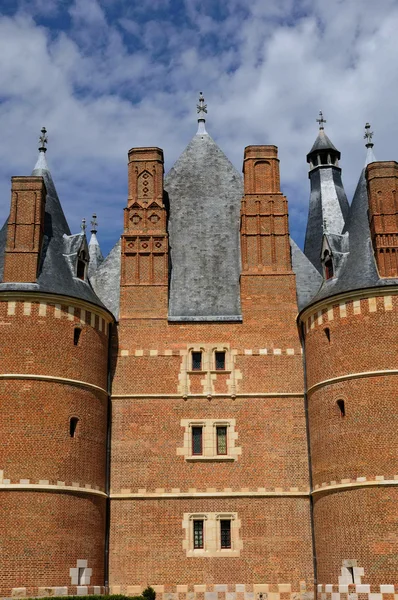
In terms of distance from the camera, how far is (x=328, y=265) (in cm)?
3091

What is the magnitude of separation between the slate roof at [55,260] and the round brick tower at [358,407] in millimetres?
9182

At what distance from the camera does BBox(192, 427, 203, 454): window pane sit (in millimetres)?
29125

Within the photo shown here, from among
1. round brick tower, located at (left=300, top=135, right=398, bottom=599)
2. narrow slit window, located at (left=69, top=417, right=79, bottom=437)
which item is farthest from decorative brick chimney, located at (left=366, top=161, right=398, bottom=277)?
narrow slit window, located at (left=69, top=417, right=79, bottom=437)

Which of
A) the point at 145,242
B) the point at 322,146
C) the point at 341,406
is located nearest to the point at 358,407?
the point at 341,406

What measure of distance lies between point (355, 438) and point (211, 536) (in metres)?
6.60

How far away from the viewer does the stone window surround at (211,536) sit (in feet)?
90.0

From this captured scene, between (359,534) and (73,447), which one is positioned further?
(73,447)

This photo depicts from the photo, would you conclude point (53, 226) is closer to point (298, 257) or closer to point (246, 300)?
point (246, 300)

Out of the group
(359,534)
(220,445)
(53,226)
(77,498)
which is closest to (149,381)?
(220,445)

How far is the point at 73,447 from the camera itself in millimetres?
26625

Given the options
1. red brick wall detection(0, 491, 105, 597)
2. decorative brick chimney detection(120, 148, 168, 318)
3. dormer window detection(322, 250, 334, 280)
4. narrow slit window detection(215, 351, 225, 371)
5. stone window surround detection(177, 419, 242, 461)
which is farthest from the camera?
decorative brick chimney detection(120, 148, 168, 318)

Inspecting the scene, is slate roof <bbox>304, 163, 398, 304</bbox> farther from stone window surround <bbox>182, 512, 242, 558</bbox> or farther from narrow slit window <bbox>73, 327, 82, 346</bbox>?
narrow slit window <bbox>73, 327, 82, 346</bbox>

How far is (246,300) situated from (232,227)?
4.62m

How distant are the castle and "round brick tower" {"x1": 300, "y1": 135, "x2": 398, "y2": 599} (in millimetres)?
68
